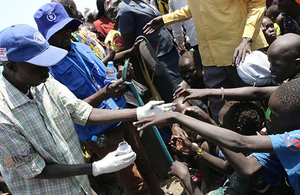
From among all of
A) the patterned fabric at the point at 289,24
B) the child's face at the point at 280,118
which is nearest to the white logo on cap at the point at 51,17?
the child's face at the point at 280,118

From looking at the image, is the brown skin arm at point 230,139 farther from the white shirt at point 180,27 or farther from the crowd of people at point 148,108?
the white shirt at point 180,27

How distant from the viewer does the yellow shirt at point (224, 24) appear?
2785 mm

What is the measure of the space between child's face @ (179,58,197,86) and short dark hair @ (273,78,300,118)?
1.69 metres

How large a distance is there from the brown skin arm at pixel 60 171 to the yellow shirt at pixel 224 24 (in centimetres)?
178

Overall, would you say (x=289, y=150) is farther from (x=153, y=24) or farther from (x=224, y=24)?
(x=153, y=24)

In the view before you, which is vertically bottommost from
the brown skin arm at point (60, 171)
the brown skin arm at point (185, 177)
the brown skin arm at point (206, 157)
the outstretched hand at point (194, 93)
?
the brown skin arm at point (185, 177)

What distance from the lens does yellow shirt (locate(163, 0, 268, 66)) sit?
279cm

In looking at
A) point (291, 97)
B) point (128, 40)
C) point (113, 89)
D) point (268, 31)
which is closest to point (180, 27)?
point (128, 40)

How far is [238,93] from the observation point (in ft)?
7.98

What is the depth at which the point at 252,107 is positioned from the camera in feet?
8.07

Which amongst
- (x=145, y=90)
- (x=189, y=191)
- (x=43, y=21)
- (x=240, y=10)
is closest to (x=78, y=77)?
(x=43, y=21)

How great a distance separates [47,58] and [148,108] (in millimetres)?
886

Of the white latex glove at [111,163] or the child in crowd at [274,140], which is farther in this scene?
the white latex glove at [111,163]

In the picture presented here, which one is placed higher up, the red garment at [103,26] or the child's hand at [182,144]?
the red garment at [103,26]
